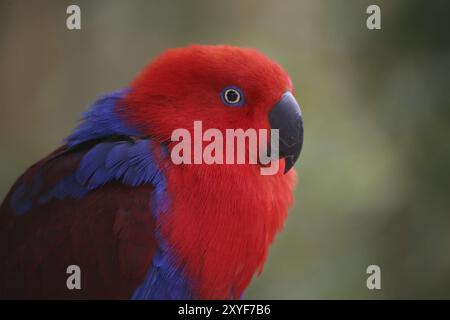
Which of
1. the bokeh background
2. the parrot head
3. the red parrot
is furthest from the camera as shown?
the bokeh background

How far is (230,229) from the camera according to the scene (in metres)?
1.77

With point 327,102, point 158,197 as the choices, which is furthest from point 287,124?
point 327,102

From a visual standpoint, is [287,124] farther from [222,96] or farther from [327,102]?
[327,102]

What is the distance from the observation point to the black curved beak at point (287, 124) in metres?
1.88

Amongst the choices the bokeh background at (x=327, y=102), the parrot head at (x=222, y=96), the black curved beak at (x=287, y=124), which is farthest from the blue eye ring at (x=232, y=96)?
the bokeh background at (x=327, y=102)

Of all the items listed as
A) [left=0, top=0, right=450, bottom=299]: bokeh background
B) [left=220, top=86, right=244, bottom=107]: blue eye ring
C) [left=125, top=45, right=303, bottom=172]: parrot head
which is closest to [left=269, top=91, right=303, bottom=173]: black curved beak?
[left=125, top=45, right=303, bottom=172]: parrot head

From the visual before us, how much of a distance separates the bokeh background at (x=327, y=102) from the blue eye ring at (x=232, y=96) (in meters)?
1.38

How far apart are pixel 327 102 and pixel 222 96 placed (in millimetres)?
1588

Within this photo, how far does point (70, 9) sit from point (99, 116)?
1.52m

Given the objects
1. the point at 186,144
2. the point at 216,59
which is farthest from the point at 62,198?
the point at 216,59

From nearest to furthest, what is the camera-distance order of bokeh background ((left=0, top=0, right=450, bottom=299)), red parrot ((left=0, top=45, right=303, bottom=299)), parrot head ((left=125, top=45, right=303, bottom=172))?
red parrot ((left=0, top=45, right=303, bottom=299)) → parrot head ((left=125, top=45, right=303, bottom=172)) → bokeh background ((left=0, top=0, right=450, bottom=299))

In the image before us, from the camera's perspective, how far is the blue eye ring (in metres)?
1.87

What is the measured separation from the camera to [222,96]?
187 centimetres

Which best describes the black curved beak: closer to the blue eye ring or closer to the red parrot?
the red parrot
